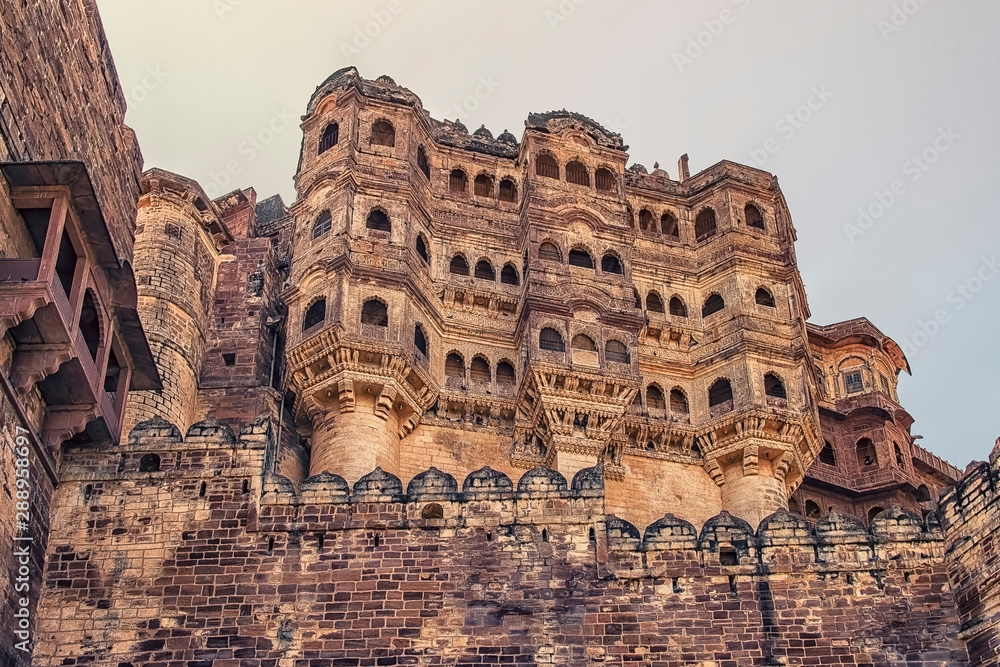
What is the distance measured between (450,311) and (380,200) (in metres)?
2.97

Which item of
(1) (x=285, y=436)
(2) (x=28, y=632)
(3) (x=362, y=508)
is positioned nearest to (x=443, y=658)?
(3) (x=362, y=508)

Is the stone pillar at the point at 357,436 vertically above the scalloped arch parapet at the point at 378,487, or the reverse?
the stone pillar at the point at 357,436

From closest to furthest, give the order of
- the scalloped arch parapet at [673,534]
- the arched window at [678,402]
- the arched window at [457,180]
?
→ the scalloped arch parapet at [673,534] → the arched window at [678,402] → the arched window at [457,180]

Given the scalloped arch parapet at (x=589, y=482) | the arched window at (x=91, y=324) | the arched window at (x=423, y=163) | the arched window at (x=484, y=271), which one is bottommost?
the scalloped arch parapet at (x=589, y=482)

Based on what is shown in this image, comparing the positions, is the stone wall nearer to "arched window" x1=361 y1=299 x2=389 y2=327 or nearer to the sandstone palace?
the sandstone palace

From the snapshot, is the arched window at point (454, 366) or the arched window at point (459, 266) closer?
the arched window at point (454, 366)

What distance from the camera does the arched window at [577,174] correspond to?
30578 mm

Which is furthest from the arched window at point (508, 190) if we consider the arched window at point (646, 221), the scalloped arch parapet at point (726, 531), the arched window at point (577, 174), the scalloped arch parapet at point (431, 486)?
the scalloped arch parapet at point (726, 531)

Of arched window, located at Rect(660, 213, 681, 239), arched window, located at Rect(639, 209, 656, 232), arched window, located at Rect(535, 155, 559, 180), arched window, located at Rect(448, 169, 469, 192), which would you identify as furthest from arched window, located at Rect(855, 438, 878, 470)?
arched window, located at Rect(448, 169, 469, 192)

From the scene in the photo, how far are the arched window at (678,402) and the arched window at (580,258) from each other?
3.58m

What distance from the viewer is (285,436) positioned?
25.8m

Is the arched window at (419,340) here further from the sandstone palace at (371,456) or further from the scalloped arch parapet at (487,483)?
the scalloped arch parapet at (487,483)

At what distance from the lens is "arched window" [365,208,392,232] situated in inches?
1074

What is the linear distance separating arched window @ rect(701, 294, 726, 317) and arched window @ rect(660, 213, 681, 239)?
2.30 meters
